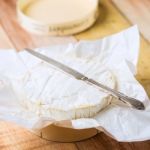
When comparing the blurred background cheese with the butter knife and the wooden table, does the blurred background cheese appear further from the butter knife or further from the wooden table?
the butter knife

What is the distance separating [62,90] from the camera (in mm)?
611

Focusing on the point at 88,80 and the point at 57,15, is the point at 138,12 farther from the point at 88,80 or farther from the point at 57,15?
the point at 88,80

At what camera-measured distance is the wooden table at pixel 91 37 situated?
62 cm

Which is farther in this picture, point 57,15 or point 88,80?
point 57,15

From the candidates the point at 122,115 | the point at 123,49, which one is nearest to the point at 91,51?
the point at 123,49

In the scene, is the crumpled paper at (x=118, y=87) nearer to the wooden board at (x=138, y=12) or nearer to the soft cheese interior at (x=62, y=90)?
the soft cheese interior at (x=62, y=90)

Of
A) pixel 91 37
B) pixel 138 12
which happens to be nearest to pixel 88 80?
pixel 91 37

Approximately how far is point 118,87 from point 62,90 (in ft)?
0.32

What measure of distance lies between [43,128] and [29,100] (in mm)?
48

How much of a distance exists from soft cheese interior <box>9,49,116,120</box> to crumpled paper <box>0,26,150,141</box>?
0.01 m

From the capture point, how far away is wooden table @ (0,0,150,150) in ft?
2.04


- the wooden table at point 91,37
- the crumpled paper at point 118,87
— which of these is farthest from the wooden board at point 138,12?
the crumpled paper at point 118,87

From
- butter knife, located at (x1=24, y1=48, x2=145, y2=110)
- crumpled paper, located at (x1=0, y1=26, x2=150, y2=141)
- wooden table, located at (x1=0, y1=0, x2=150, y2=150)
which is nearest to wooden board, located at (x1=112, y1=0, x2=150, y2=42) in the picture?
wooden table, located at (x1=0, y1=0, x2=150, y2=150)

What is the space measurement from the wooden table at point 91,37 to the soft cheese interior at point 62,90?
6cm
